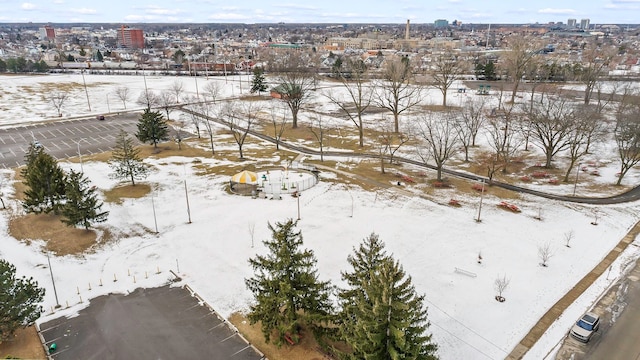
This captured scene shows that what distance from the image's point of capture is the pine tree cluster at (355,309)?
15.4 meters

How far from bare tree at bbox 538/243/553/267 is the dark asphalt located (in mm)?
20583

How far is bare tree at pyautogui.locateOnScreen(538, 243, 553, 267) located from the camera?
2852cm

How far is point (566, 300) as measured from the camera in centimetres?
2497

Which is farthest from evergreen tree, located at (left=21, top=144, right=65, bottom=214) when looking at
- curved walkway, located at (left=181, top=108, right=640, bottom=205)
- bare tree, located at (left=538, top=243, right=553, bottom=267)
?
bare tree, located at (left=538, top=243, right=553, bottom=267)

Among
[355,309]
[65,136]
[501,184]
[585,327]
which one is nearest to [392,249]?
[585,327]

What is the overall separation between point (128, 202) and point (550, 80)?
350 feet

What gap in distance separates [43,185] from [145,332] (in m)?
19.6

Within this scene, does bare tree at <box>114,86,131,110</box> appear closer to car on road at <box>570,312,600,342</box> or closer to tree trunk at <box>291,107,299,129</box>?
tree trunk at <box>291,107,299,129</box>

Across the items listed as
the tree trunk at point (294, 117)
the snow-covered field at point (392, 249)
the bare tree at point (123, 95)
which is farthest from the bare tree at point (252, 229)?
the bare tree at point (123, 95)

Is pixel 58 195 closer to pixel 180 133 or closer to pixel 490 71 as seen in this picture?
pixel 180 133

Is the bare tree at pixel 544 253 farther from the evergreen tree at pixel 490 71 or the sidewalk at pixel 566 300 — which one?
the evergreen tree at pixel 490 71

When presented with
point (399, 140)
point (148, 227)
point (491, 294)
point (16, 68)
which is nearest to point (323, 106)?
point (399, 140)

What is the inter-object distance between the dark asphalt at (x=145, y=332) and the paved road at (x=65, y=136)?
33273 millimetres

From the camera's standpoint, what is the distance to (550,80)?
349 ft
